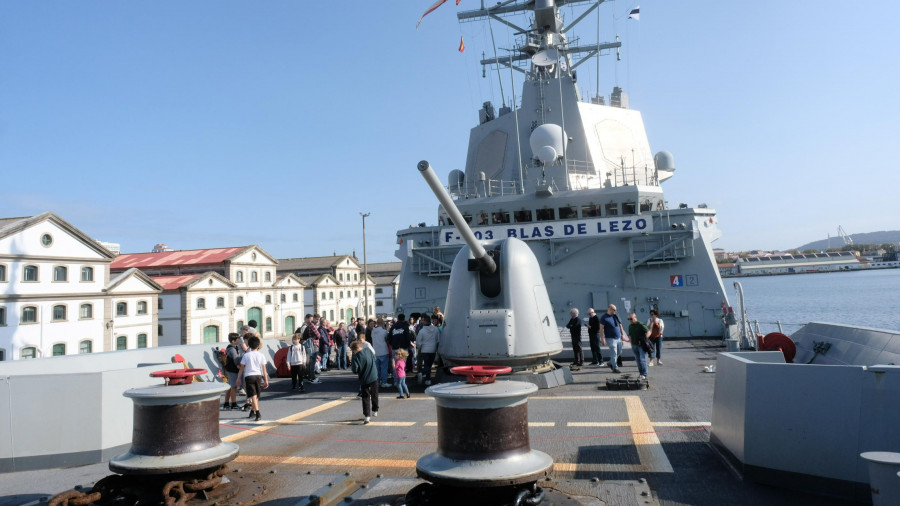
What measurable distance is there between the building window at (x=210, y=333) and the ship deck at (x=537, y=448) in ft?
109

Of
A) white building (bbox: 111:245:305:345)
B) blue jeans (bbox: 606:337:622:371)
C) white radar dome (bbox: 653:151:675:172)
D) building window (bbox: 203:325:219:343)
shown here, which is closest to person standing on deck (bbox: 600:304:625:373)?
blue jeans (bbox: 606:337:622:371)

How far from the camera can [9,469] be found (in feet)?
17.8

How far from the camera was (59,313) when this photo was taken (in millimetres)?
30344

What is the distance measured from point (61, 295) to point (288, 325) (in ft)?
64.2

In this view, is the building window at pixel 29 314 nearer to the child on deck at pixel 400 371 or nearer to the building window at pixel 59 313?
the building window at pixel 59 313

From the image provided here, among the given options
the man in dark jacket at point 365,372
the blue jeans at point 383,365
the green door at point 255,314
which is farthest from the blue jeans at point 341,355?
the green door at point 255,314

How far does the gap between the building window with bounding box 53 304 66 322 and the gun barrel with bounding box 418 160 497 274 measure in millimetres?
29620

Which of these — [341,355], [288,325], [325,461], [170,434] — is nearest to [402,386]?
[325,461]

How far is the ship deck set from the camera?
4285 mm

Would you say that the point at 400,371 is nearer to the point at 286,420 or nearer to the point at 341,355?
the point at 286,420

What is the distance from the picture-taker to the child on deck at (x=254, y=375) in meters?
7.67

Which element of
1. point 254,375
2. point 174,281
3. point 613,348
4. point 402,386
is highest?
point 174,281

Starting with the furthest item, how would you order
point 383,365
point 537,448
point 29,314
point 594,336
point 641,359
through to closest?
point 29,314 < point 594,336 < point 383,365 < point 641,359 < point 537,448

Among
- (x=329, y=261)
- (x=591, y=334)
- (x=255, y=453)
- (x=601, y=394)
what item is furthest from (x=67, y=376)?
(x=329, y=261)
